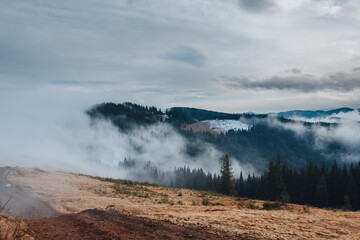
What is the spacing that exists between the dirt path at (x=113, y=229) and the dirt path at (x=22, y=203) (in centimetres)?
850

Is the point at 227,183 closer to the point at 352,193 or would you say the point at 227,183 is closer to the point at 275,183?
the point at 275,183

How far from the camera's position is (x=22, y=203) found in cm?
3669

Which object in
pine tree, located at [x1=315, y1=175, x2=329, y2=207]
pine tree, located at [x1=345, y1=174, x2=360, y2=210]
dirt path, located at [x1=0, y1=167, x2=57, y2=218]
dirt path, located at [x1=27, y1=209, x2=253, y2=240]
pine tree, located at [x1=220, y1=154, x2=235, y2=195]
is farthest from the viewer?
pine tree, located at [x1=315, y1=175, x2=329, y2=207]

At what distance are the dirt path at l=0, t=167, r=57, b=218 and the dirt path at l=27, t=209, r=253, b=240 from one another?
335 inches

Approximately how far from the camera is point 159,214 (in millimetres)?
25156

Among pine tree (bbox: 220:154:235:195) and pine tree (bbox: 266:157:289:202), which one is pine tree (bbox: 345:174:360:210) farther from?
pine tree (bbox: 220:154:235:195)

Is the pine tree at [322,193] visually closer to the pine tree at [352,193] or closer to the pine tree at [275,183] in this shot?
the pine tree at [352,193]

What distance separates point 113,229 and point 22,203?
20305 mm

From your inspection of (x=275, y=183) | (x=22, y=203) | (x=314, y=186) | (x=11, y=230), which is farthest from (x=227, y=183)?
(x=11, y=230)

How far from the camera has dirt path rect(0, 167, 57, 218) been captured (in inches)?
1300

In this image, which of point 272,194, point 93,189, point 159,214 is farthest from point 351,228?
point 272,194

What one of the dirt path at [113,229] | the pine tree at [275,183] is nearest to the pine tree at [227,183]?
the pine tree at [275,183]

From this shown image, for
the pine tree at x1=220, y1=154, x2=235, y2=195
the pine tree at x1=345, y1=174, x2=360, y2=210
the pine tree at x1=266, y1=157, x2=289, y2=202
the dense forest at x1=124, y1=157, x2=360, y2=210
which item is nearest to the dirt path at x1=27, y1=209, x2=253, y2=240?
the dense forest at x1=124, y1=157, x2=360, y2=210

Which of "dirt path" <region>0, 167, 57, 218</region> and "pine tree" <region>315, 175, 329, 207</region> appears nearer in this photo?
"dirt path" <region>0, 167, 57, 218</region>
